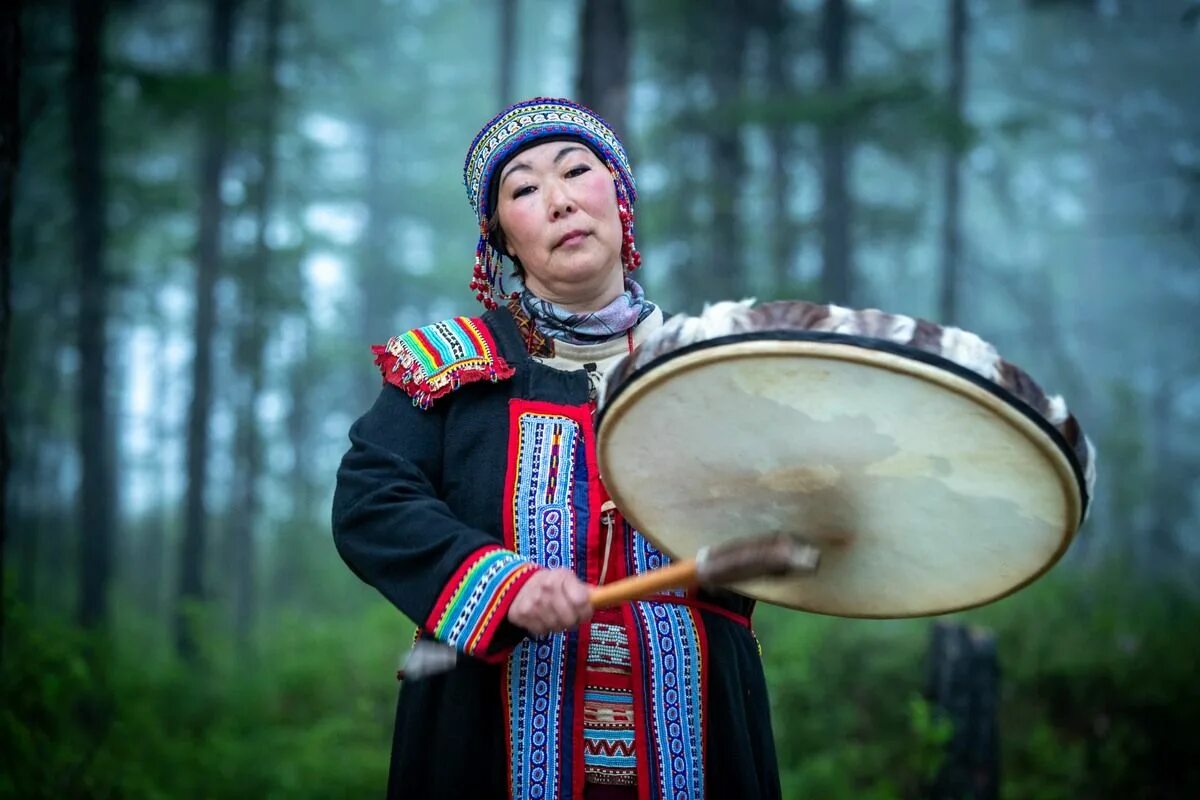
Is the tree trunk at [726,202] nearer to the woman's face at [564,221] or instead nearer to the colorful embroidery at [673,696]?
the woman's face at [564,221]

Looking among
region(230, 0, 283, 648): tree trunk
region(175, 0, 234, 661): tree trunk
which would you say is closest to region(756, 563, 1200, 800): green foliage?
region(175, 0, 234, 661): tree trunk

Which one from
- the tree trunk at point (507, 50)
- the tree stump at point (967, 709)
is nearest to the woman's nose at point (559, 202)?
the tree stump at point (967, 709)

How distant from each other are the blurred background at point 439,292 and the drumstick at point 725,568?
3053mm

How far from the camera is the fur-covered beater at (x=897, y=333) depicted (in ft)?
4.72

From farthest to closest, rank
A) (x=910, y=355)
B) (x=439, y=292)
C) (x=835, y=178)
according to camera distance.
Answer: (x=439, y=292) → (x=835, y=178) → (x=910, y=355)

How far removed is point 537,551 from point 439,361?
44 cm

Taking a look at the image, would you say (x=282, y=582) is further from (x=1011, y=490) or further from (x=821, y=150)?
(x=1011, y=490)

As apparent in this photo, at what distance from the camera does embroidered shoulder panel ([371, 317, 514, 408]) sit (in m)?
2.01

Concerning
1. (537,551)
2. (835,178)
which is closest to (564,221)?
(537,551)

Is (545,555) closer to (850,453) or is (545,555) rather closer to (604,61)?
(850,453)

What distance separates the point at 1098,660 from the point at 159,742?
6574 mm

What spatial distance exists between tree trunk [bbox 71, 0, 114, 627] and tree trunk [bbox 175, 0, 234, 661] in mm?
945

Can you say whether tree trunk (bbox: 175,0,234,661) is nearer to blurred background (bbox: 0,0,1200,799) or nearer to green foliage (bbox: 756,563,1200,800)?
blurred background (bbox: 0,0,1200,799)

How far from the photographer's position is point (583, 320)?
215 cm
